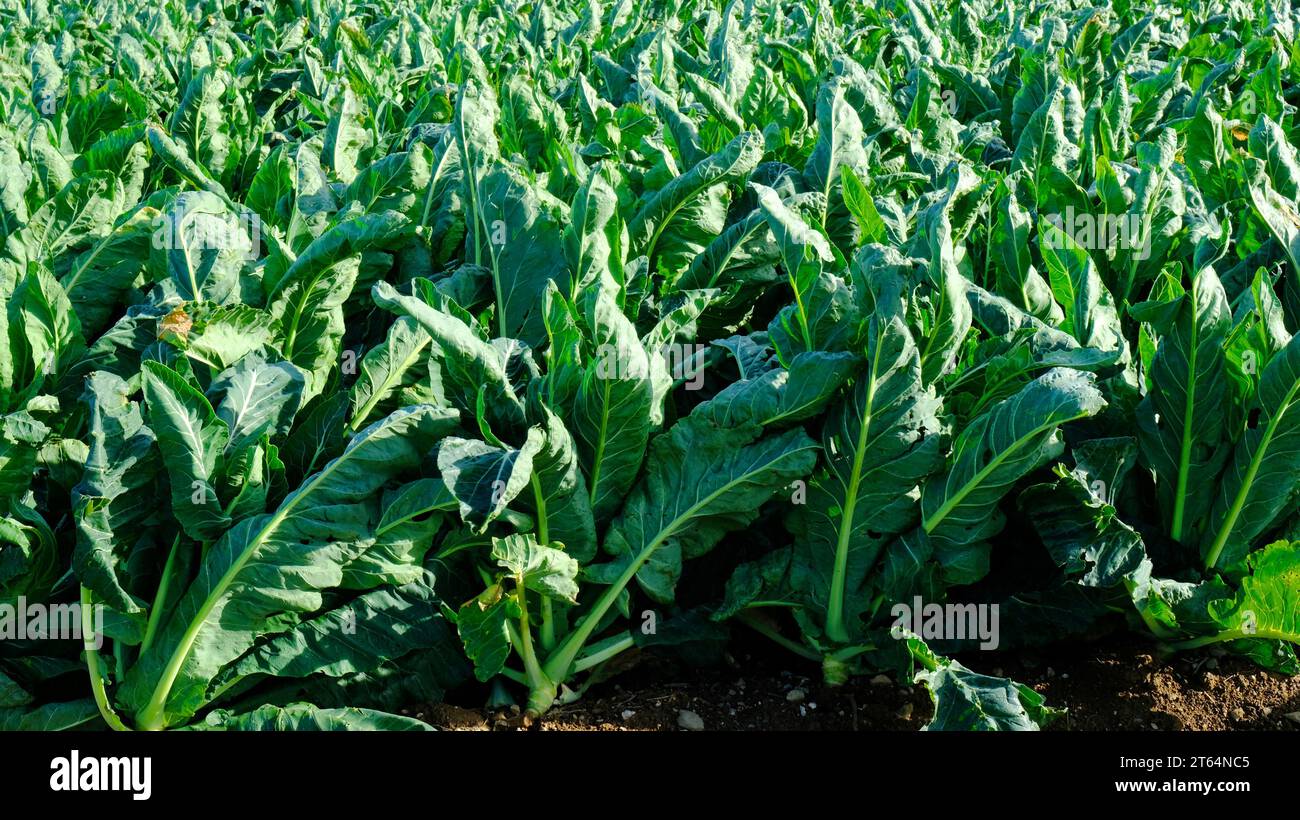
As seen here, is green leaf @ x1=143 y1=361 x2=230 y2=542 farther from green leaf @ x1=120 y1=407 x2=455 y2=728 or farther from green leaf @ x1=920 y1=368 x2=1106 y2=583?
green leaf @ x1=920 y1=368 x2=1106 y2=583

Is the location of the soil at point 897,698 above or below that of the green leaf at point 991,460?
below

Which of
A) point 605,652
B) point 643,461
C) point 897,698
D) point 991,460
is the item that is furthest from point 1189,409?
point 605,652

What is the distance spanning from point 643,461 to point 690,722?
0.65 meters

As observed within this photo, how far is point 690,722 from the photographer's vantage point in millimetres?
2787

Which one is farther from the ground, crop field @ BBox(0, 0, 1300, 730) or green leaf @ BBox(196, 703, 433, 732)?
crop field @ BBox(0, 0, 1300, 730)

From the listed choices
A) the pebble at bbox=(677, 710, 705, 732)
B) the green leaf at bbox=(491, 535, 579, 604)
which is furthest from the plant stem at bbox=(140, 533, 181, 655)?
the pebble at bbox=(677, 710, 705, 732)

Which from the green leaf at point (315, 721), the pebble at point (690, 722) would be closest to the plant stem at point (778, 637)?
the pebble at point (690, 722)

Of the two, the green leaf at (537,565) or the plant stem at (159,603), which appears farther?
the plant stem at (159,603)

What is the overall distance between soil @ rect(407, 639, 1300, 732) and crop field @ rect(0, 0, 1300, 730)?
1cm

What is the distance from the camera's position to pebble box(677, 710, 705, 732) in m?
2.78

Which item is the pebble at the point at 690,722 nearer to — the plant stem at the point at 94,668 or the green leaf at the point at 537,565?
the green leaf at the point at 537,565

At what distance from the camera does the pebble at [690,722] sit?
2.78 metres

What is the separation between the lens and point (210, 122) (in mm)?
4902

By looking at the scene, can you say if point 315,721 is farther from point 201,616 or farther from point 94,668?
point 94,668
